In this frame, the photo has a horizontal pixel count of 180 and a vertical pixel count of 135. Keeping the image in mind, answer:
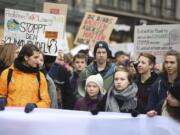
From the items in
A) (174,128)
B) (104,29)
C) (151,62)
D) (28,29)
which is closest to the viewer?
(174,128)

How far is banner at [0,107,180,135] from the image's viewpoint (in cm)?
500

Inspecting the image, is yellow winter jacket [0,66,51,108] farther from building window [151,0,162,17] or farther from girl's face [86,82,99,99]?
building window [151,0,162,17]

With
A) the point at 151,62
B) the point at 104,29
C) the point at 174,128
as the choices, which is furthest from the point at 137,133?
the point at 104,29

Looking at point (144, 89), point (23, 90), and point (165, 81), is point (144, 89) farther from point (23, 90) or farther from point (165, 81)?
point (23, 90)

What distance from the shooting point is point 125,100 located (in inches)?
230

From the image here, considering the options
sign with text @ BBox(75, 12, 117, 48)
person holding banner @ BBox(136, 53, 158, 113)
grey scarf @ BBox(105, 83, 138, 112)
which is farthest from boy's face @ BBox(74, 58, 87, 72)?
sign with text @ BBox(75, 12, 117, 48)

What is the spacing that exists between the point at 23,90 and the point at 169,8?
100 feet

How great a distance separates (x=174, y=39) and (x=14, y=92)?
9.88 ft

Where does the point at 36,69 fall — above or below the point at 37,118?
above

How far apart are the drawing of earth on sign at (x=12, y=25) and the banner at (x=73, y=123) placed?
2.89 metres

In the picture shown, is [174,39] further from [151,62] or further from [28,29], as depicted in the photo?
[28,29]

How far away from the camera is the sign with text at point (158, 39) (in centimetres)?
793

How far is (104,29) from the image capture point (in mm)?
10477

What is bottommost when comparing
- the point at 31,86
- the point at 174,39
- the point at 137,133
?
the point at 137,133
